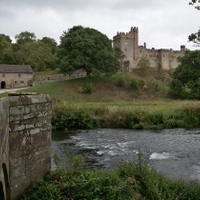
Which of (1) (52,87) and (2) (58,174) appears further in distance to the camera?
(1) (52,87)

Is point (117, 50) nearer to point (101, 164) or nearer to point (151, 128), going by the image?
point (151, 128)

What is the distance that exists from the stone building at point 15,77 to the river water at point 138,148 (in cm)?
3648

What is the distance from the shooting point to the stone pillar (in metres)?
6.94

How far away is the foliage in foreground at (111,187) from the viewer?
756cm

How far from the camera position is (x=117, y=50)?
169 feet

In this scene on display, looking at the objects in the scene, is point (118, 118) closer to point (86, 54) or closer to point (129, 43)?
point (86, 54)

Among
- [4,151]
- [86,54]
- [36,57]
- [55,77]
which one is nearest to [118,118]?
[4,151]

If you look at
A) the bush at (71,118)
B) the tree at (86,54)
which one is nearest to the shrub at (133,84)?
the tree at (86,54)

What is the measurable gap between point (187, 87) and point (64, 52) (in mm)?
20930

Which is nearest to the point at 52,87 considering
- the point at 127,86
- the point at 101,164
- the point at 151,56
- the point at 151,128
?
the point at 127,86

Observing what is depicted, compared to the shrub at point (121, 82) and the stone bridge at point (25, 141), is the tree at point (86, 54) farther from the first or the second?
the stone bridge at point (25, 141)

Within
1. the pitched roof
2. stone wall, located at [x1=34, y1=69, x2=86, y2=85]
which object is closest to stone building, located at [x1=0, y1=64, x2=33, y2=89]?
the pitched roof

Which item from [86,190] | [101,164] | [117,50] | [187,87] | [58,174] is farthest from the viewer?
[117,50]

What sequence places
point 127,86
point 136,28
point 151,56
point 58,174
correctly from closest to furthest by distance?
point 58,174
point 127,86
point 136,28
point 151,56
